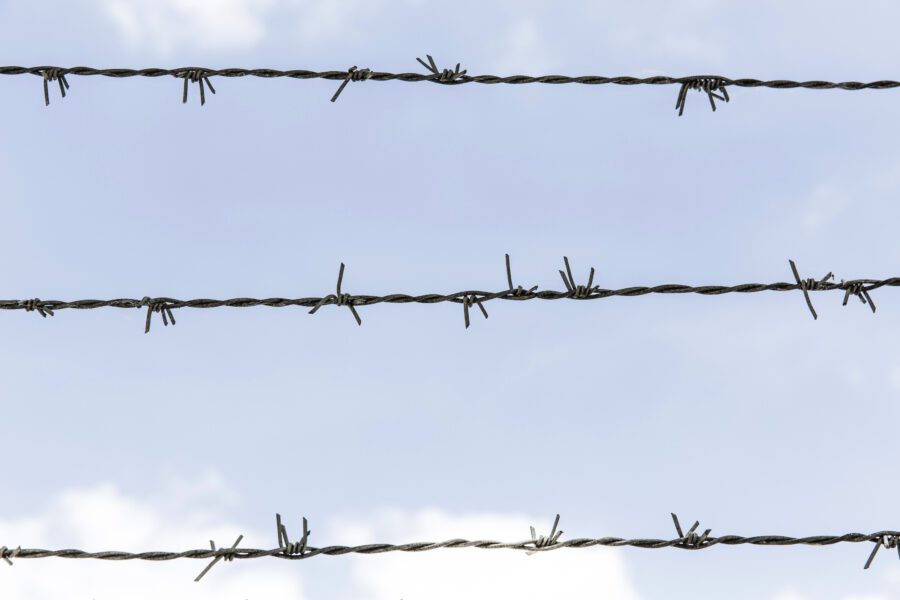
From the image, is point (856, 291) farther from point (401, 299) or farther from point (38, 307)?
point (38, 307)

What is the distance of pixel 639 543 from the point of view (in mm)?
3342

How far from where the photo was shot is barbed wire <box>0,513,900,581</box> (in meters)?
3.27

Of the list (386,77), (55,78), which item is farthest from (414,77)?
(55,78)

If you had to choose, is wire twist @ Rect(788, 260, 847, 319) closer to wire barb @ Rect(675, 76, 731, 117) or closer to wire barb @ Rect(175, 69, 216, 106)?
wire barb @ Rect(675, 76, 731, 117)

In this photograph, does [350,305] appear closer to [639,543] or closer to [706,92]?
[639,543]

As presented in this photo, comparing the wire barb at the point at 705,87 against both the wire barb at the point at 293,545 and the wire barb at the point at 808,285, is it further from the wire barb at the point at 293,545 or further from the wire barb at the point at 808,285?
the wire barb at the point at 293,545

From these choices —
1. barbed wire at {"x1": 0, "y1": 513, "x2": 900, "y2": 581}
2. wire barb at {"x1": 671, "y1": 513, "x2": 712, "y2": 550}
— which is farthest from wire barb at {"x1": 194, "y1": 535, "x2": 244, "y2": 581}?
wire barb at {"x1": 671, "y1": 513, "x2": 712, "y2": 550}

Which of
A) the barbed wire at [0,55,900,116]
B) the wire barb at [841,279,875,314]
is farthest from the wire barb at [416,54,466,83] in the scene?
the wire barb at [841,279,875,314]

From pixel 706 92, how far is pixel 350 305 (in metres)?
1.43

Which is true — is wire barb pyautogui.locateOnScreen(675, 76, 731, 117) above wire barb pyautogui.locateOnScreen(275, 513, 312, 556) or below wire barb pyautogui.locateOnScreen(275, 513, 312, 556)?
above

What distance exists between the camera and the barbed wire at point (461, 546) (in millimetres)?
3270

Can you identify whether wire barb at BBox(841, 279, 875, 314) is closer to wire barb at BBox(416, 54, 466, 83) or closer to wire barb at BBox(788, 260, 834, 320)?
wire barb at BBox(788, 260, 834, 320)

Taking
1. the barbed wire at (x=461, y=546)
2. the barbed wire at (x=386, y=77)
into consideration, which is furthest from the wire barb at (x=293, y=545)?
the barbed wire at (x=386, y=77)

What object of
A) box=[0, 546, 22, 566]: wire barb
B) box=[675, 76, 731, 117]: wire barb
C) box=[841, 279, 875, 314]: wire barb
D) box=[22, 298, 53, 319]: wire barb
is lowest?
box=[0, 546, 22, 566]: wire barb
